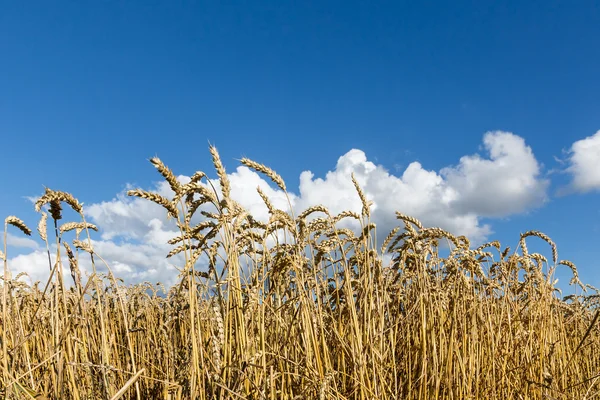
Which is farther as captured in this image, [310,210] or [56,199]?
[310,210]

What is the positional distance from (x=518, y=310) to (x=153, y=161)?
295 cm

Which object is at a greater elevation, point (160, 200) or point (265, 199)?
point (265, 199)

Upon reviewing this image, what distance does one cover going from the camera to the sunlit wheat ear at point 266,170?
2336 millimetres

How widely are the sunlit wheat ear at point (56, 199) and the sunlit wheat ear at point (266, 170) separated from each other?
0.79 meters

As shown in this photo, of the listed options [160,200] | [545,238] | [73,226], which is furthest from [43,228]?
[545,238]

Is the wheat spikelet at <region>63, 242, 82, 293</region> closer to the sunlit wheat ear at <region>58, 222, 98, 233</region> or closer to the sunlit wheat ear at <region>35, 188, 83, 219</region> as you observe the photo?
the sunlit wheat ear at <region>58, 222, 98, 233</region>

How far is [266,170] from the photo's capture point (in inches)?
94.0

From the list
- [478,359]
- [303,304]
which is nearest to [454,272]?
[478,359]

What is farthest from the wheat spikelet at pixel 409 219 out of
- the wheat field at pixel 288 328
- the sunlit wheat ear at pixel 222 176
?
the sunlit wheat ear at pixel 222 176

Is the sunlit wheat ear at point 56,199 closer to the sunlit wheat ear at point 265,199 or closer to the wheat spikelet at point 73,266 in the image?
the wheat spikelet at point 73,266

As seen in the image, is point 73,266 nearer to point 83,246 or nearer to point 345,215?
point 83,246

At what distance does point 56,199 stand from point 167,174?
0.51m

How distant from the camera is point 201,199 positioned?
2258 millimetres

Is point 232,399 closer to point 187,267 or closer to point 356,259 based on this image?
point 187,267
